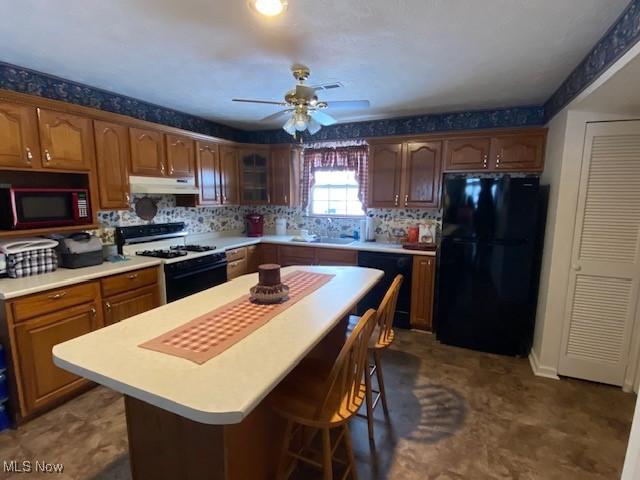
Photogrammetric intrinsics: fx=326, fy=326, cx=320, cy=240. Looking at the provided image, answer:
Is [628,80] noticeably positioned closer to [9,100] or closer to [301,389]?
[301,389]

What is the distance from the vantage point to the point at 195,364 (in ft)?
3.82

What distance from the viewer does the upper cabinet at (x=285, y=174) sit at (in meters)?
4.32

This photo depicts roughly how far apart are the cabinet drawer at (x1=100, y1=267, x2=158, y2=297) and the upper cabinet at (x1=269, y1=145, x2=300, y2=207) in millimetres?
1970

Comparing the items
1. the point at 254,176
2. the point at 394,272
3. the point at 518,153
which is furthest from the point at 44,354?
the point at 518,153

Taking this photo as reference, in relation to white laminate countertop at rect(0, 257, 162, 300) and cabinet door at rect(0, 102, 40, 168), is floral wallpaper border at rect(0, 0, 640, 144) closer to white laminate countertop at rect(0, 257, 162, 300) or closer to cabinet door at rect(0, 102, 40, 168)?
cabinet door at rect(0, 102, 40, 168)

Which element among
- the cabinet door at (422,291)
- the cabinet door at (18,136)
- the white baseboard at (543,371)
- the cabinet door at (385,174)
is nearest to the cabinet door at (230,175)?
the cabinet door at (385,174)

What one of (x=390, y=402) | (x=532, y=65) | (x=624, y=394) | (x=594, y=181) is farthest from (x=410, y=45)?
(x=624, y=394)

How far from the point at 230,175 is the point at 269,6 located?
2780 mm

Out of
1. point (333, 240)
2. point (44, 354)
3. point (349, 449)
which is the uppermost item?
point (333, 240)

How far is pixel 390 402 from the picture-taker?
237cm

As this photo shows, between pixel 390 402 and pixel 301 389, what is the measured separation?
112 centimetres

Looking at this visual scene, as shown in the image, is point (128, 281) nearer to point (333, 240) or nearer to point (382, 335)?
point (382, 335)

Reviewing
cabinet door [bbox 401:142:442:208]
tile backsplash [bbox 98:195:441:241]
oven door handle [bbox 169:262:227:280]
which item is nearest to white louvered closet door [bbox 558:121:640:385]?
cabinet door [bbox 401:142:442:208]

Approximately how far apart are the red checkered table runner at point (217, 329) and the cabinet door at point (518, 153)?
255cm
